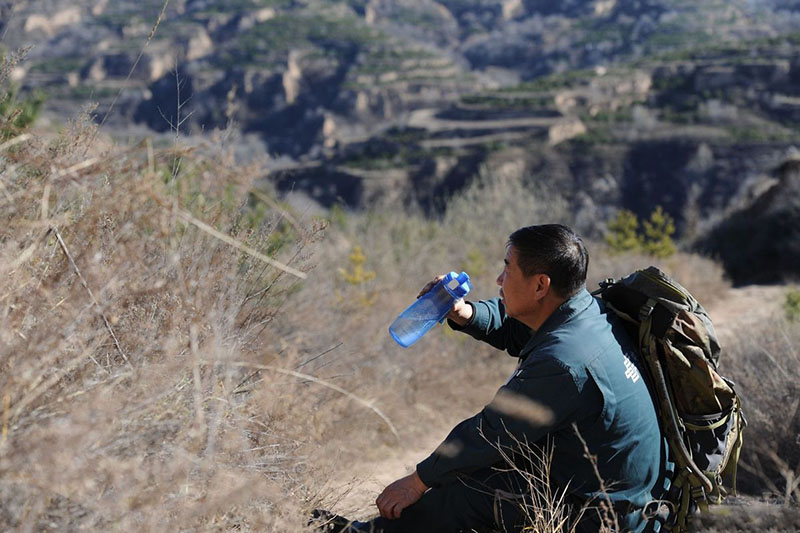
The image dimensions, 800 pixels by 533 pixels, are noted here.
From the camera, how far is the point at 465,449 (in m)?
2.31

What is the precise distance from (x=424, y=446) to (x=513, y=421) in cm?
331

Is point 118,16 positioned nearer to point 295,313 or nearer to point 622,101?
point 622,101

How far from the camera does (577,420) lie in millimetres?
2281

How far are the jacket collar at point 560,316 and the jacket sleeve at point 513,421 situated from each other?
0.13 m

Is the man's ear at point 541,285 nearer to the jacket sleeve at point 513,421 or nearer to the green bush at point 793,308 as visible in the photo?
the jacket sleeve at point 513,421

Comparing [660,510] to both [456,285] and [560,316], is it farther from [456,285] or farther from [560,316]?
[456,285]

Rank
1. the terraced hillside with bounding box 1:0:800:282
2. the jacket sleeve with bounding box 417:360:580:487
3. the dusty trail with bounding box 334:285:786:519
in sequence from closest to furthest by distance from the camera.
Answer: the jacket sleeve with bounding box 417:360:580:487, the dusty trail with bounding box 334:285:786:519, the terraced hillside with bounding box 1:0:800:282

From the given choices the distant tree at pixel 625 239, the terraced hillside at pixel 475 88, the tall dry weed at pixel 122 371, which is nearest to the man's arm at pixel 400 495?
the tall dry weed at pixel 122 371

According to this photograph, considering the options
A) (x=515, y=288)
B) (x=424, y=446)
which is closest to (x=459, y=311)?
(x=515, y=288)

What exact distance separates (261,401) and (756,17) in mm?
94533

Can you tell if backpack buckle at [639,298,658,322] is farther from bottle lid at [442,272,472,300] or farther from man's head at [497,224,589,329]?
bottle lid at [442,272,472,300]

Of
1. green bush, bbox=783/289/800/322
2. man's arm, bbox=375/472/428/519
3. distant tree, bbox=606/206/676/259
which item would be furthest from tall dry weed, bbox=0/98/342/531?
distant tree, bbox=606/206/676/259

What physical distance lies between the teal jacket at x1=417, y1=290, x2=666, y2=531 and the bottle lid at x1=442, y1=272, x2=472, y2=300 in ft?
1.38

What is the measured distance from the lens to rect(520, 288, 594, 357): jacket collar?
241 cm
